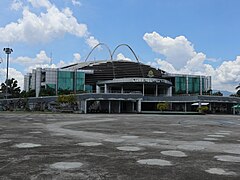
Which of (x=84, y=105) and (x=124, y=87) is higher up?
→ (x=124, y=87)

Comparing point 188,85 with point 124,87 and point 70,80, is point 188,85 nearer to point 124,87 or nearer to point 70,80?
point 124,87

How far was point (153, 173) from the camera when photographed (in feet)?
24.2

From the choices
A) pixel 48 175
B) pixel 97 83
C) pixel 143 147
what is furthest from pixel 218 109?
pixel 48 175

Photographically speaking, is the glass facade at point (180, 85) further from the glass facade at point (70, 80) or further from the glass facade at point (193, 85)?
the glass facade at point (70, 80)

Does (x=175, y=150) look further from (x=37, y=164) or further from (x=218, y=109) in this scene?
(x=218, y=109)

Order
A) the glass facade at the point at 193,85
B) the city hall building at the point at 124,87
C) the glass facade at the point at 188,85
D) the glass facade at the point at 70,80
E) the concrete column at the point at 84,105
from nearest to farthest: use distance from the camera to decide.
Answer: the concrete column at the point at 84,105 < the city hall building at the point at 124,87 < the glass facade at the point at 70,80 < the glass facade at the point at 188,85 < the glass facade at the point at 193,85

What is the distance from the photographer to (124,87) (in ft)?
352

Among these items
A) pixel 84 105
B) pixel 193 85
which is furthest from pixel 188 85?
pixel 84 105

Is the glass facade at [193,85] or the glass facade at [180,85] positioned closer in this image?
the glass facade at [180,85]

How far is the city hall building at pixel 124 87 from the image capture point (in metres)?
84.5

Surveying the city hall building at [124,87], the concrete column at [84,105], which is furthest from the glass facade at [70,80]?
the concrete column at [84,105]

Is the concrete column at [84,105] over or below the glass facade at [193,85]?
below

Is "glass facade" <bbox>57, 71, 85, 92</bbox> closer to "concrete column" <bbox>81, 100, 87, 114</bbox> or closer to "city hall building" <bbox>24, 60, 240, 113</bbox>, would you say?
"city hall building" <bbox>24, 60, 240, 113</bbox>

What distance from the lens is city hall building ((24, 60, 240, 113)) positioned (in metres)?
84.5
